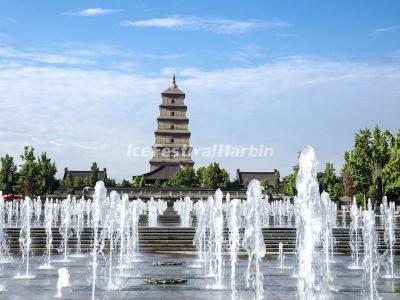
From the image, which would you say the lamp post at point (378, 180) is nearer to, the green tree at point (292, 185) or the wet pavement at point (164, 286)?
the wet pavement at point (164, 286)

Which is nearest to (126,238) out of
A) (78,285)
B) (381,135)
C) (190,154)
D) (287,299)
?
(78,285)

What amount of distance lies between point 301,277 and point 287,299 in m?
0.95

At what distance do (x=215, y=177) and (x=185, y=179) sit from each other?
15.3ft

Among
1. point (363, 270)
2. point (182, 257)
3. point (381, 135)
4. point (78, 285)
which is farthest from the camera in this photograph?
point (381, 135)

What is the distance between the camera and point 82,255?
1852 cm

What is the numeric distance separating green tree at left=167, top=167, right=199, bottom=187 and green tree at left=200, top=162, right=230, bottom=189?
203cm

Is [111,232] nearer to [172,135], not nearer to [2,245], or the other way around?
[2,245]

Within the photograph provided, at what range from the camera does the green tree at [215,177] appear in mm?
75625

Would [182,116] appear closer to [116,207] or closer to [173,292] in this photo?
[116,207]

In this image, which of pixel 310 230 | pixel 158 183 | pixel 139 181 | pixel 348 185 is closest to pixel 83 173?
pixel 139 181

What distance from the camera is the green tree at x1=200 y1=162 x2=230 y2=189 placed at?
248 feet

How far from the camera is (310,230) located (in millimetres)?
9469

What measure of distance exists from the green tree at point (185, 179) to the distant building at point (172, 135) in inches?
→ 394

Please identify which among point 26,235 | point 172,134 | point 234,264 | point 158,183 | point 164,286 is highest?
point 172,134
